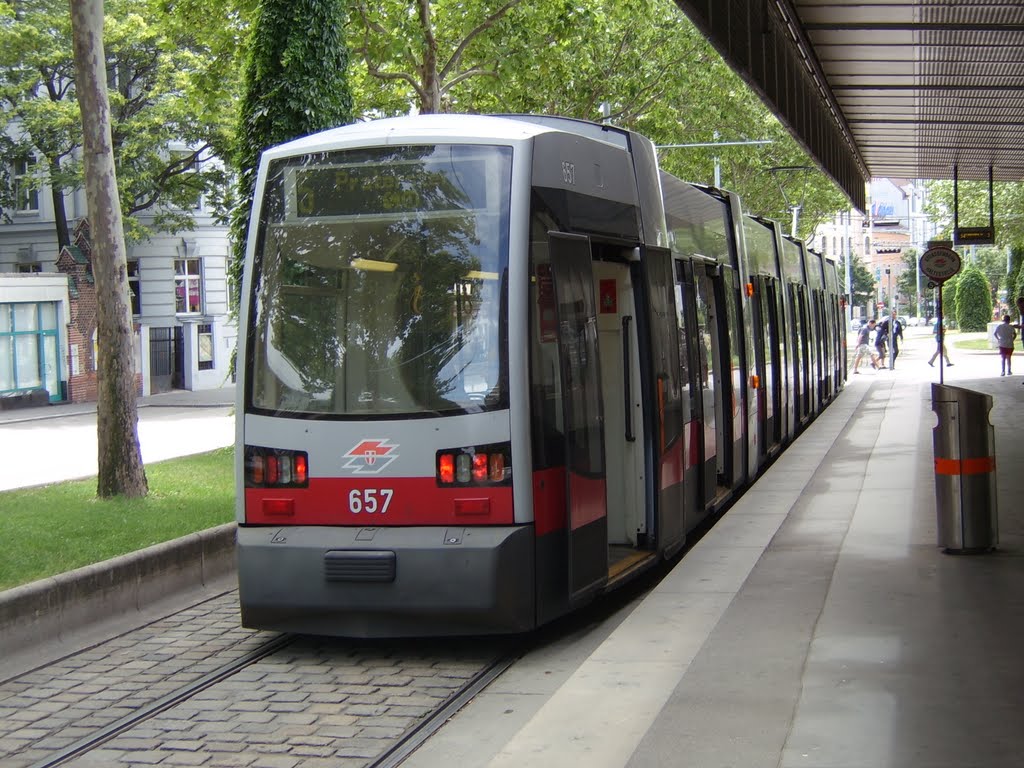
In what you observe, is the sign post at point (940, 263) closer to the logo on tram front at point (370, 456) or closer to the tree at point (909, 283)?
the logo on tram front at point (370, 456)

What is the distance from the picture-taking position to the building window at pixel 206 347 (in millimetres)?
47906

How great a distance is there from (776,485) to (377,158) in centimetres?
857

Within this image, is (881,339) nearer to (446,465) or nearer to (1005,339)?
(1005,339)

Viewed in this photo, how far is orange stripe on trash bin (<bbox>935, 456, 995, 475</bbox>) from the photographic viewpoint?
33.9 feet

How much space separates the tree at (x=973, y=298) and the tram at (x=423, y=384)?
79716mm

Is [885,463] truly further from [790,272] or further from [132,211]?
[132,211]

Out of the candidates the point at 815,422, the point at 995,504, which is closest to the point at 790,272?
the point at 815,422

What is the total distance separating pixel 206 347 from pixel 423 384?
41.3 metres

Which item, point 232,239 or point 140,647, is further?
point 232,239

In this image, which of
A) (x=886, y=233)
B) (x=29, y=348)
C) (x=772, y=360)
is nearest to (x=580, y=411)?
(x=772, y=360)

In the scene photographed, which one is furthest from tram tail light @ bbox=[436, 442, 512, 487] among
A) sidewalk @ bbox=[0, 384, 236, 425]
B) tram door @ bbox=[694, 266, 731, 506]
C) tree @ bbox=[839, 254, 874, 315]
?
tree @ bbox=[839, 254, 874, 315]

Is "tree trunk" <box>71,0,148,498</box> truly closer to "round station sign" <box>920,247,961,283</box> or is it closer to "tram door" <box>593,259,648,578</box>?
"tram door" <box>593,259,648,578</box>

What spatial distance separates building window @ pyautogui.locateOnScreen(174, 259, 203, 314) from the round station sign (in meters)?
29.1

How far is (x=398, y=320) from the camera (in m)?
8.31
